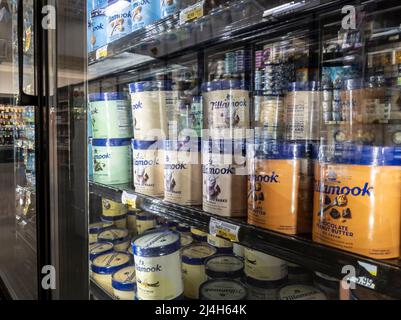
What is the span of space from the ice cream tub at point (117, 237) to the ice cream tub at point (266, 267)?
0.69 meters

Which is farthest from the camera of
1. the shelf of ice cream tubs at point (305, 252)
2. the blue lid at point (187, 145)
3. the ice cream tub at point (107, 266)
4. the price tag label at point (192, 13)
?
the ice cream tub at point (107, 266)

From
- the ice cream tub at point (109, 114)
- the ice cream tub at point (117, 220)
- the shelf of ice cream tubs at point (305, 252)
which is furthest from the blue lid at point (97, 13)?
the ice cream tub at point (117, 220)

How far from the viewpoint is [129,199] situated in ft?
3.59

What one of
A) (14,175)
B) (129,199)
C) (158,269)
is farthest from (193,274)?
(14,175)

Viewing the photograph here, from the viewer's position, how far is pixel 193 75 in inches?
59.7

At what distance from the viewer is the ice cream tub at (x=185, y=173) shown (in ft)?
3.10

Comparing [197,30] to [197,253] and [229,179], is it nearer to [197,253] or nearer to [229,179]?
[229,179]

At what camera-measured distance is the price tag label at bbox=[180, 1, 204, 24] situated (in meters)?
0.80

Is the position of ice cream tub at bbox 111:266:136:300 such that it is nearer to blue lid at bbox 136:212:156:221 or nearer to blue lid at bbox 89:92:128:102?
blue lid at bbox 136:212:156:221

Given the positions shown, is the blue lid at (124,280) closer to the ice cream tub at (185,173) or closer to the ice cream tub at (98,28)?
the ice cream tub at (185,173)
